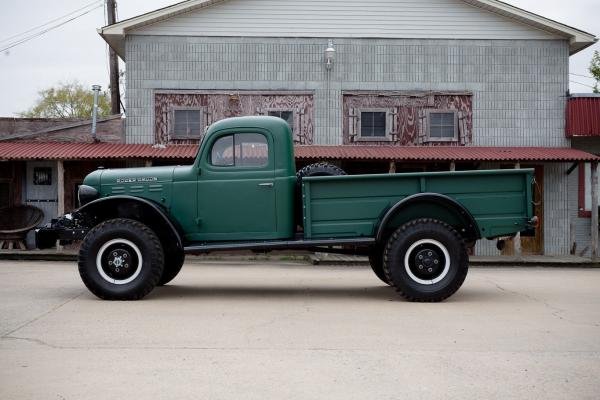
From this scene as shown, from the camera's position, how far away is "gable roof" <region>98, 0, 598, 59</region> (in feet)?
67.8

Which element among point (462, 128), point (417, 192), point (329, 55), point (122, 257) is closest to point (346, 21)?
point (329, 55)

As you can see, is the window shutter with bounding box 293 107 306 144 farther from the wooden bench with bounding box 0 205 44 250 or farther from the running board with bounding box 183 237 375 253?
the running board with bounding box 183 237 375 253

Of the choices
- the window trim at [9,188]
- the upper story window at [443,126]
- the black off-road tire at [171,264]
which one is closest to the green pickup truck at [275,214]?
the black off-road tire at [171,264]

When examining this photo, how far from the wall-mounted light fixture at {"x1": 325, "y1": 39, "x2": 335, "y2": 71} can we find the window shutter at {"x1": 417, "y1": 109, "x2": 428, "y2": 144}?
9.80 feet

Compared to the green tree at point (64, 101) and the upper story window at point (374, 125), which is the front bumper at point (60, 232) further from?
the green tree at point (64, 101)

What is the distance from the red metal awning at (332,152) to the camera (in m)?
19.1

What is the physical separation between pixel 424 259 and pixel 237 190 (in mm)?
2699

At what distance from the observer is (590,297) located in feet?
35.8

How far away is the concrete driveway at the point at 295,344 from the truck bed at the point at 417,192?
1.03 meters

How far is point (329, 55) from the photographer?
2075 cm

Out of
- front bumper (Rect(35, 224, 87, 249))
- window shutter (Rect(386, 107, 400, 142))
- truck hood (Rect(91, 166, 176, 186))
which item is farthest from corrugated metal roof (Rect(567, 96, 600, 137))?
front bumper (Rect(35, 224, 87, 249))

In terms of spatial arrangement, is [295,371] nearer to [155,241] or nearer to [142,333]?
[142,333]

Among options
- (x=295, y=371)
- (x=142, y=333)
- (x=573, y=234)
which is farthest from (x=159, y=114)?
(x=295, y=371)

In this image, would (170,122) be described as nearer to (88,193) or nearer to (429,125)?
(429,125)
